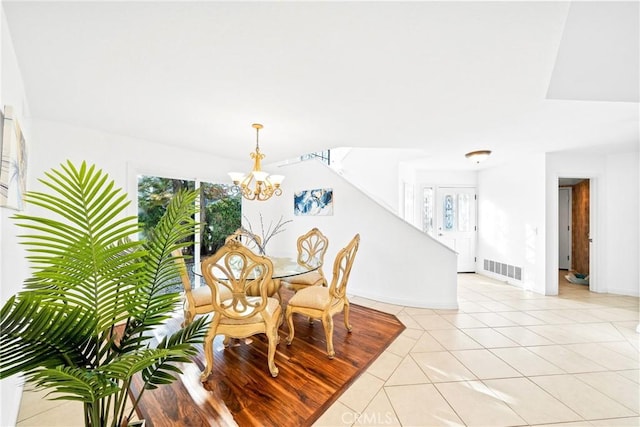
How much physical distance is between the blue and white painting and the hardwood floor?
2214mm

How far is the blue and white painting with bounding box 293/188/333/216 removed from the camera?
4.32 metres

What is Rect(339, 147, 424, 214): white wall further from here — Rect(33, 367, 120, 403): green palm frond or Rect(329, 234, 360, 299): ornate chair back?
Rect(33, 367, 120, 403): green palm frond

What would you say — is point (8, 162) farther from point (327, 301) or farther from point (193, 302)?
point (327, 301)

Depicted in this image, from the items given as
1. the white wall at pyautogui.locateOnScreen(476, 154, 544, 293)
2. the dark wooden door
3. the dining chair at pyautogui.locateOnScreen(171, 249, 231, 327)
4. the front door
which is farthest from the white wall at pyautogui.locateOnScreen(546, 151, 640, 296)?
the dining chair at pyautogui.locateOnScreen(171, 249, 231, 327)

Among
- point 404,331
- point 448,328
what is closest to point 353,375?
point 404,331

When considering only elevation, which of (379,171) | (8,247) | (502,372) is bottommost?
(502,372)

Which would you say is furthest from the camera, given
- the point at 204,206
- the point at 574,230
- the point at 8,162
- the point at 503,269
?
the point at 574,230

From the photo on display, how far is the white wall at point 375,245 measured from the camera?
11.1ft

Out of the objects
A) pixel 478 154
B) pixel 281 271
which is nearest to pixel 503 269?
pixel 478 154

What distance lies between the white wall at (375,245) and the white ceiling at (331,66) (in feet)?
4.33

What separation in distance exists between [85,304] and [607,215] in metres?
6.44

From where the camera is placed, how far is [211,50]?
1.54 meters

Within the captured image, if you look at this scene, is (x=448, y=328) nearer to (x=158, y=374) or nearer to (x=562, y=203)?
(x=158, y=374)

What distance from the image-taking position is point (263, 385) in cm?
181
